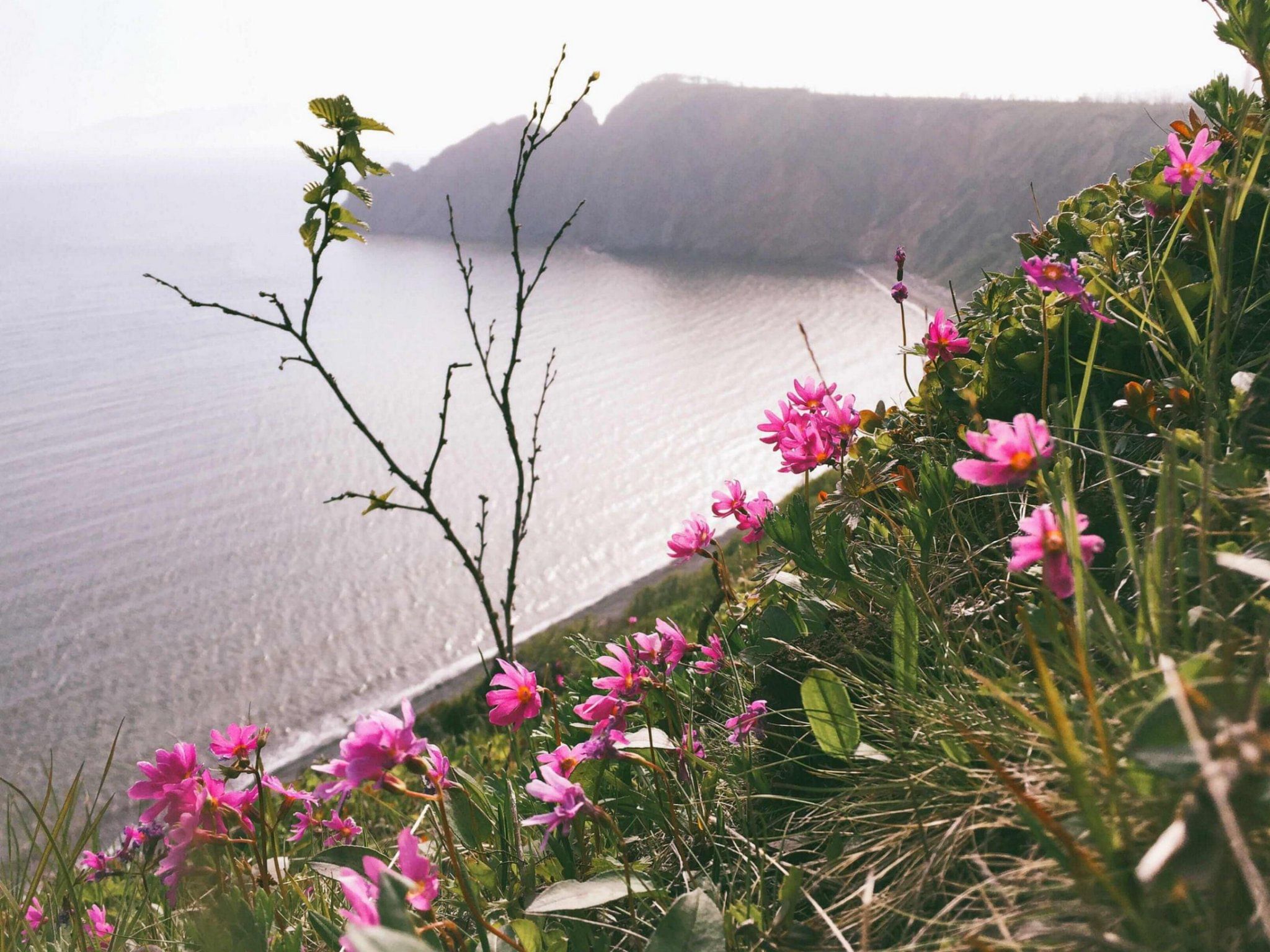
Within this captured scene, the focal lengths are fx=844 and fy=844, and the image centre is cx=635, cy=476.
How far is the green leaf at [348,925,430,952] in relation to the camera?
1.84ft

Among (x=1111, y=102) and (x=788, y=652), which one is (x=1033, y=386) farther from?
(x=1111, y=102)

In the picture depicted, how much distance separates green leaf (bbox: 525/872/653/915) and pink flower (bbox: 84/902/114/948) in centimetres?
90

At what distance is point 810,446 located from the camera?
5.46 ft

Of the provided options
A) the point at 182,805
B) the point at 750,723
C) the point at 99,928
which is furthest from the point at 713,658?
the point at 99,928

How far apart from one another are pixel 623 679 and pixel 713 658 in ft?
1.28

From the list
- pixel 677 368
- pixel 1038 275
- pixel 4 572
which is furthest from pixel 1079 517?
pixel 677 368

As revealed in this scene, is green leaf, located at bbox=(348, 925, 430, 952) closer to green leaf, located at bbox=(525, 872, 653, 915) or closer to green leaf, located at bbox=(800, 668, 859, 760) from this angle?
green leaf, located at bbox=(525, 872, 653, 915)

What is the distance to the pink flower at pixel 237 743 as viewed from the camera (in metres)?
1.44

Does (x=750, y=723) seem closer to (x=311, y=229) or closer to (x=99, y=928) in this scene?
(x=311, y=229)

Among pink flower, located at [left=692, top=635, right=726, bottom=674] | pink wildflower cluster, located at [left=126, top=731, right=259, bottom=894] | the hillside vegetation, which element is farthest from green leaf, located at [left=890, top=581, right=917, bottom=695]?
pink wildflower cluster, located at [left=126, top=731, right=259, bottom=894]

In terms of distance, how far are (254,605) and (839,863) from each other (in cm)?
1399

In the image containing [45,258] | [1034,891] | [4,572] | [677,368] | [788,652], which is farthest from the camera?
[45,258]

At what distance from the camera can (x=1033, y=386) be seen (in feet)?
6.13

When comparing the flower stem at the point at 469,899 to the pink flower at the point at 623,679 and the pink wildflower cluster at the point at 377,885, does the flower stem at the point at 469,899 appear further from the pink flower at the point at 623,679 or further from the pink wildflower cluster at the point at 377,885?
the pink flower at the point at 623,679
